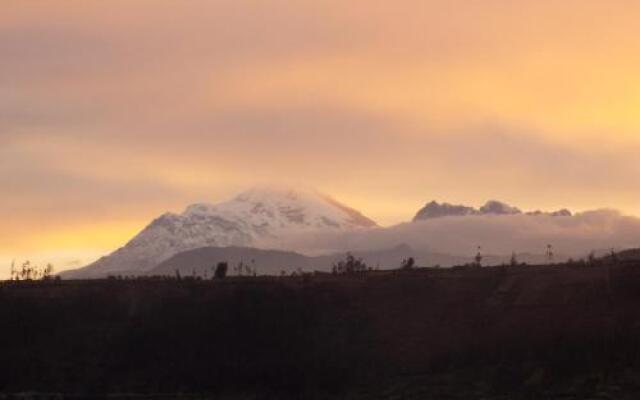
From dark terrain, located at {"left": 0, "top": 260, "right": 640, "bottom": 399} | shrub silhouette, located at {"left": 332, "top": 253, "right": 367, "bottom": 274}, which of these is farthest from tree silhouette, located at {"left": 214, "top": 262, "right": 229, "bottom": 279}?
shrub silhouette, located at {"left": 332, "top": 253, "right": 367, "bottom": 274}

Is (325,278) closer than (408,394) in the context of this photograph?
No

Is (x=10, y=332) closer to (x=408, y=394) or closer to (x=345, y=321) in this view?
(x=345, y=321)

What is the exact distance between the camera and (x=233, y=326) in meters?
73.6

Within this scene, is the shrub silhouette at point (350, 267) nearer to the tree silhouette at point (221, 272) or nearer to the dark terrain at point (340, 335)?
the dark terrain at point (340, 335)

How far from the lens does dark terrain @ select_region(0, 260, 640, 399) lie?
214ft

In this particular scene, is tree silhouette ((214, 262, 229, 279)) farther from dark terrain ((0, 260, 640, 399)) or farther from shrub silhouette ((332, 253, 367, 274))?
shrub silhouette ((332, 253, 367, 274))

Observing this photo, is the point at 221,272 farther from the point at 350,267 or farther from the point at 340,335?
the point at 340,335

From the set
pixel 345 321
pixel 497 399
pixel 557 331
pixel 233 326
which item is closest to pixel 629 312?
pixel 557 331

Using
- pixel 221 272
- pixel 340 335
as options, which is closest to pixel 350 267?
pixel 221 272

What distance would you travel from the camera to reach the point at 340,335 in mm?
71938

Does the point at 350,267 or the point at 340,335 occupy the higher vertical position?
the point at 350,267

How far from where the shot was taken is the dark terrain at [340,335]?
2566 inches

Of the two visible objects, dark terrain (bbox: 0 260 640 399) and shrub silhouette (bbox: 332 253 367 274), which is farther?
shrub silhouette (bbox: 332 253 367 274)

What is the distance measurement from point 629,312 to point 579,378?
7024mm
